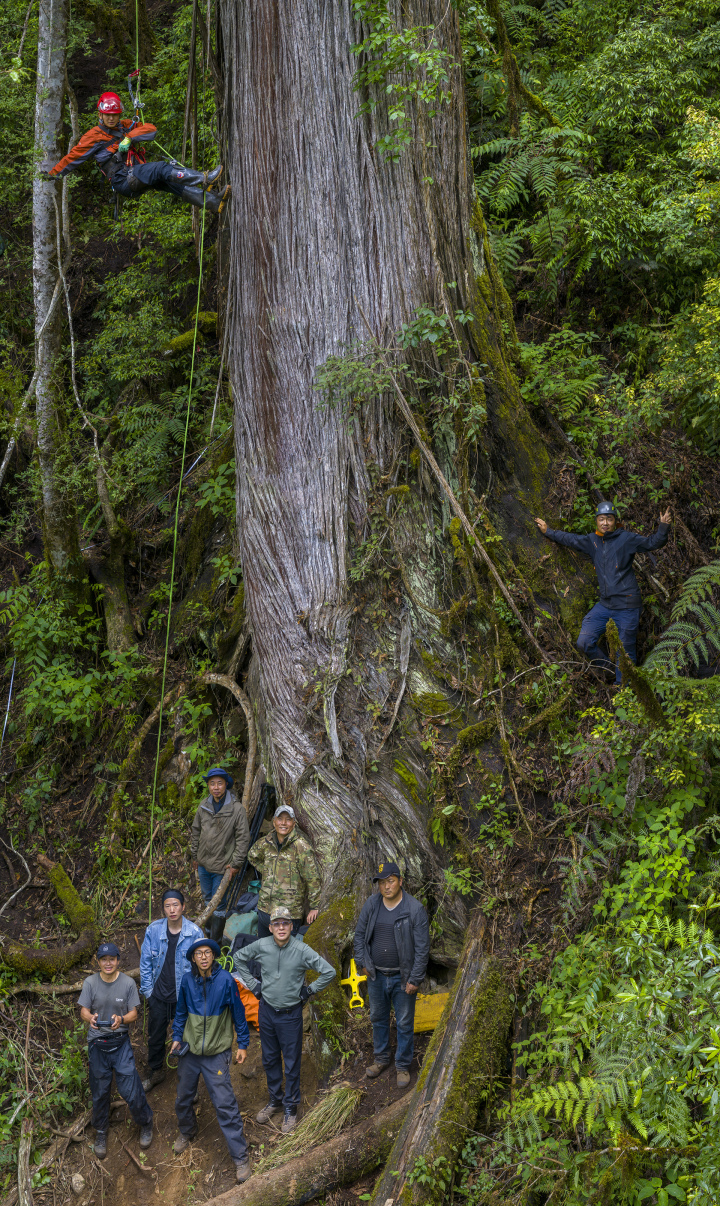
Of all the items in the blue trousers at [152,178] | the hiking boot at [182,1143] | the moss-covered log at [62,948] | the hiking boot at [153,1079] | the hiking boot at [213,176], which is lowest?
the hiking boot at [182,1143]

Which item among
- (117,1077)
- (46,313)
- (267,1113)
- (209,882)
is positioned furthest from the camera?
(46,313)

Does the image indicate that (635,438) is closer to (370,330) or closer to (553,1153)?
(370,330)

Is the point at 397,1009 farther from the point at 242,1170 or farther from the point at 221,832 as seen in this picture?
the point at 221,832

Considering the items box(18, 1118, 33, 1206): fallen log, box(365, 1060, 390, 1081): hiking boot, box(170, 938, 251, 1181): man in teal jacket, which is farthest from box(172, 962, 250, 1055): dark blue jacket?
box(18, 1118, 33, 1206): fallen log

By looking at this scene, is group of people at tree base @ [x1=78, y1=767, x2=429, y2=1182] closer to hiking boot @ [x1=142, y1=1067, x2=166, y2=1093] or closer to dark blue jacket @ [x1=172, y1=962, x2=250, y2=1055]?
dark blue jacket @ [x1=172, y1=962, x2=250, y2=1055]

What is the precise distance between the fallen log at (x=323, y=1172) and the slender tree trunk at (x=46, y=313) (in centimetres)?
645

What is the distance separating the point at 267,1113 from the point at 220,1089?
1.58 ft

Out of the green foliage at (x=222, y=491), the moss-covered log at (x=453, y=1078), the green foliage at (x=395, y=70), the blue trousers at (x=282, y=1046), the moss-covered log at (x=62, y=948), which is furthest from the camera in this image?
the green foliage at (x=222, y=491)

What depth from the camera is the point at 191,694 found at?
8953 millimetres

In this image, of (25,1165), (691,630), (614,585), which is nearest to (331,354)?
(614,585)

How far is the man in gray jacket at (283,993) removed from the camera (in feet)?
17.8

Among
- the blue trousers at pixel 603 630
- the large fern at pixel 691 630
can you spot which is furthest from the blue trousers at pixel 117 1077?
the large fern at pixel 691 630

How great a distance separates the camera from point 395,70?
607 cm

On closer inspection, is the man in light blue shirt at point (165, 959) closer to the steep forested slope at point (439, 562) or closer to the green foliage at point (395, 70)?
the steep forested slope at point (439, 562)
